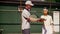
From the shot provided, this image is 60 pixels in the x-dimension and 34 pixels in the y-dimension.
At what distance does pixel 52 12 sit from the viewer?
5.30 meters

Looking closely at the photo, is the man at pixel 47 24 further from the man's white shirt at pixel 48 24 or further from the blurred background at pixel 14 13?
the blurred background at pixel 14 13

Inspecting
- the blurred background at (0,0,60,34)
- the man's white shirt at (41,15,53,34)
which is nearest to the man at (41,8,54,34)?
the man's white shirt at (41,15,53,34)

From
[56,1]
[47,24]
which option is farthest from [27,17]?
[56,1]

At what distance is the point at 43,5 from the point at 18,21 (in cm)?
82

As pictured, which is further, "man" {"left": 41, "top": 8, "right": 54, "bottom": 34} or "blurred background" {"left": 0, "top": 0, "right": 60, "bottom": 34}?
"blurred background" {"left": 0, "top": 0, "right": 60, "bottom": 34}

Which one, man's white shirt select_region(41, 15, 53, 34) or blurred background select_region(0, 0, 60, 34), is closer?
man's white shirt select_region(41, 15, 53, 34)

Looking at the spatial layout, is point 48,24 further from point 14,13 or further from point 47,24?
A: point 14,13

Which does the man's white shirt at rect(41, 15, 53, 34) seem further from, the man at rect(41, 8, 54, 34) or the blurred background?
the blurred background

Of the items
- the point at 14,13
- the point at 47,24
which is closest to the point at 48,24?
the point at 47,24

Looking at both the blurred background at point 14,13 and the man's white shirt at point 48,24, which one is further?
the blurred background at point 14,13

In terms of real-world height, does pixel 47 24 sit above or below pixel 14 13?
below

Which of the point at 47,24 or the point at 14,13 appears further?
the point at 14,13

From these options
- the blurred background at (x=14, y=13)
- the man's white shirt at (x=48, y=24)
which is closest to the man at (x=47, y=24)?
the man's white shirt at (x=48, y=24)

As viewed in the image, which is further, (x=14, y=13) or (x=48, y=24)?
(x=14, y=13)
